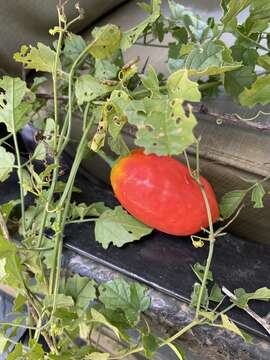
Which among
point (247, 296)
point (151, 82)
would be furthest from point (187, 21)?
point (247, 296)

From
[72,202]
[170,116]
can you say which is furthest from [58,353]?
[170,116]

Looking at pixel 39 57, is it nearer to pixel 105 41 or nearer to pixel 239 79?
pixel 105 41

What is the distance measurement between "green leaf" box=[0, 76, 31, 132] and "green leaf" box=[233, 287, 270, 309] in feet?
0.98

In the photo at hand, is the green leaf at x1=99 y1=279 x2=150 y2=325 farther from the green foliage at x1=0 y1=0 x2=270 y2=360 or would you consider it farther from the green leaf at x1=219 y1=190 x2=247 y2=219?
the green leaf at x1=219 y1=190 x2=247 y2=219

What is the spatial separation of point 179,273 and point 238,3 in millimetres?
283

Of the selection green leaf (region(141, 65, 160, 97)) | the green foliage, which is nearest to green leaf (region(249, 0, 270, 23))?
the green foliage

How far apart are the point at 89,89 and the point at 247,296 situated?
0.26m

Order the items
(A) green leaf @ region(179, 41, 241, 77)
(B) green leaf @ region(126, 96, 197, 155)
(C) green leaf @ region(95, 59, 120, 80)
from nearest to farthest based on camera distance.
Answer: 1. (B) green leaf @ region(126, 96, 197, 155)
2. (A) green leaf @ region(179, 41, 241, 77)
3. (C) green leaf @ region(95, 59, 120, 80)

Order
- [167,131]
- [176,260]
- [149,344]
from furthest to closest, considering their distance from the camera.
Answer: [176,260] → [149,344] → [167,131]

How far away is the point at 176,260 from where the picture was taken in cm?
55

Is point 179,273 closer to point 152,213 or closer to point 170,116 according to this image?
point 152,213

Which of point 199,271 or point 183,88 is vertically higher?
point 183,88

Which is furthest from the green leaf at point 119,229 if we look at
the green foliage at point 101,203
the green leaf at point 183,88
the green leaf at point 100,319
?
the green leaf at point 183,88

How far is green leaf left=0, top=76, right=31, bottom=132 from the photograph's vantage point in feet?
1.75
